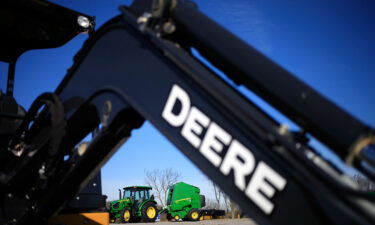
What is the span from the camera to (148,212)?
19.3m

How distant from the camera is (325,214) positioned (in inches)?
44.3

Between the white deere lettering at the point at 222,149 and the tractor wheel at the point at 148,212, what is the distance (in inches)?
736

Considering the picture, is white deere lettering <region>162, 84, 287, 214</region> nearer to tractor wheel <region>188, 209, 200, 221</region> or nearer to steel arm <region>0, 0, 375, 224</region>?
steel arm <region>0, 0, 375, 224</region>

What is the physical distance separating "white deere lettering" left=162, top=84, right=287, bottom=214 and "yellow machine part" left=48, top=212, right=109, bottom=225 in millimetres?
2300

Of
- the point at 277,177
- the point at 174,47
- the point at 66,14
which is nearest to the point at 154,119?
the point at 174,47

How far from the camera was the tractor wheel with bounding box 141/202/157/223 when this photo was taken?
19094 millimetres

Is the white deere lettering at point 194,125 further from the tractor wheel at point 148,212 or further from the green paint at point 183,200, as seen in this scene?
the green paint at point 183,200

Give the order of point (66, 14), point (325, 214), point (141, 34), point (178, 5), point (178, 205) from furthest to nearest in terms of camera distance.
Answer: point (178, 205) → point (66, 14) → point (141, 34) → point (178, 5) → point (325, 214)

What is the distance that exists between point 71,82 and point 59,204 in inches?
38.5

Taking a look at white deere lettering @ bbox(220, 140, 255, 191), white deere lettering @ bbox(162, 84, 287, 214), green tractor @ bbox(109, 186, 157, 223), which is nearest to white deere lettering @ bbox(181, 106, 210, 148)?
white deere lettering @ bbox(162, 84, 287, 214)

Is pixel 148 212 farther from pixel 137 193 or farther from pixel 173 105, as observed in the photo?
pixel 173 105

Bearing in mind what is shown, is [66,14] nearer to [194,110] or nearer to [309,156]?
[194,110]

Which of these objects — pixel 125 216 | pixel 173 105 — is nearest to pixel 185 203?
pixel 125 216

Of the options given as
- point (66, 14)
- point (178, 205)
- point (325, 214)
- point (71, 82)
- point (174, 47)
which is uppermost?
point (178, 205)
